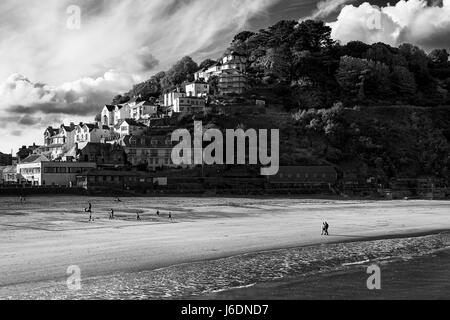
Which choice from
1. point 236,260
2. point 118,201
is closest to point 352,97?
point 118,201

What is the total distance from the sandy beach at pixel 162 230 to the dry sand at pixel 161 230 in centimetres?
4

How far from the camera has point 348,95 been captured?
95.3 metres

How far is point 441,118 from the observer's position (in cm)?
8931

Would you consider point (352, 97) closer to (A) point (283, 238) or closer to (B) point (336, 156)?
(B) point (336, 156)

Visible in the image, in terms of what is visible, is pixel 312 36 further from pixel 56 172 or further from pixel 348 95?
pixel 56 172

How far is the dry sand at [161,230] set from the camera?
62.2 feet

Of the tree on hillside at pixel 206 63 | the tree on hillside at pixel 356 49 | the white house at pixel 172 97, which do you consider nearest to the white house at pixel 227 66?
the tree on hillside at pixel 206 63

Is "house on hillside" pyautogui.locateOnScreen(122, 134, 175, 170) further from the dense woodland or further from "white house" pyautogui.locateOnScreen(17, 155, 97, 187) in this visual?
the dense woodland

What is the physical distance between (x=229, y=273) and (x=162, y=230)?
10.5 meters

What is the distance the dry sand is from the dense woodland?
2665cm

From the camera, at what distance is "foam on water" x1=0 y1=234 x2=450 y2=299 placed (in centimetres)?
1467

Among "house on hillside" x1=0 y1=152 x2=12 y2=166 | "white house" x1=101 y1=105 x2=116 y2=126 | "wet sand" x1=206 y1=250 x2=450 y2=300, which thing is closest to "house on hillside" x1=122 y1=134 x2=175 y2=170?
"white house" x1=101 y1=105 x2=116 y2=126

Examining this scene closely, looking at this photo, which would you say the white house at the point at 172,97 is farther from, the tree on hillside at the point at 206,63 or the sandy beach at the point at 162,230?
the sandy beach at the point at 162,230

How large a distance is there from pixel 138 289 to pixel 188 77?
9620 centimetres
